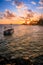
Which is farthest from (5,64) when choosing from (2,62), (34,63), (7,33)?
(7,33)

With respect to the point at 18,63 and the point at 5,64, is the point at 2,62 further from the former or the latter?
the point at 18,63

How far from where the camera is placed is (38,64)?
41.7 feet

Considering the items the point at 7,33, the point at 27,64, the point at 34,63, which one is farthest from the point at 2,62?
the point at 7,33

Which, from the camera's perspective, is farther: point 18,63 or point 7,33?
point 7,33

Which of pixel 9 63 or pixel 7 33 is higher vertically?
pixel 9 63

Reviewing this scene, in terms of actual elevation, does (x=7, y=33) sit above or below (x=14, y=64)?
below

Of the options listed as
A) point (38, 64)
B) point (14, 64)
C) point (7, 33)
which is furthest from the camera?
point (7, 33)

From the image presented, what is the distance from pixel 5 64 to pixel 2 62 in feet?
1.53

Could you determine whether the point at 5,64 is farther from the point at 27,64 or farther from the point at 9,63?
the point at 27,64

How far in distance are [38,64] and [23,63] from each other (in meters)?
1.64

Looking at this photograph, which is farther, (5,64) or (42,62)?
(42,62)

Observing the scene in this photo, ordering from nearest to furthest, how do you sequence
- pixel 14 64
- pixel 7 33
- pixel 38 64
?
pixel 14 64 < pixel 38 64 < pixel 7 33

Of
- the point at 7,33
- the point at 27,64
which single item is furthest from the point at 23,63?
the point at 7,33

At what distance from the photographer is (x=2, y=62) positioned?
39.6 ft
